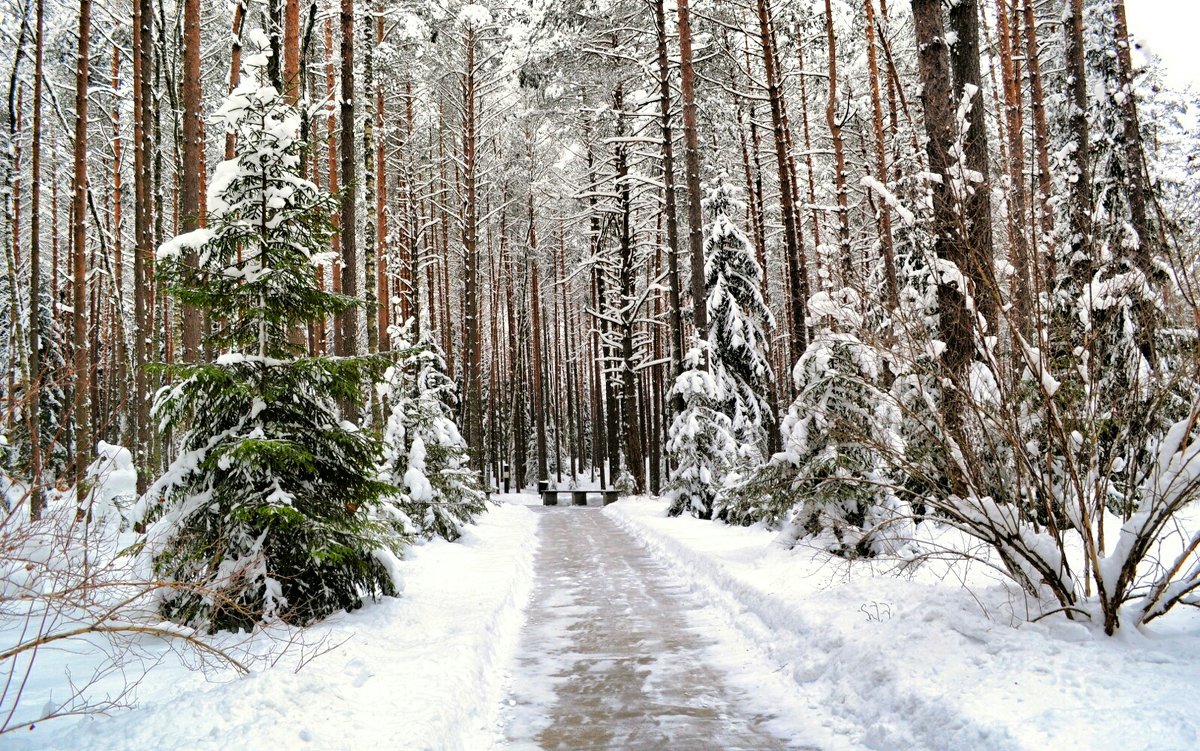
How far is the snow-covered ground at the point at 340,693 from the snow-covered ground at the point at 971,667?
2543 millimetres

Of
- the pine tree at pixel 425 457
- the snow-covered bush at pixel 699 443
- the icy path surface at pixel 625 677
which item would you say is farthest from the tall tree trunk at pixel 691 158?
the icy path surface at pixel 625 677

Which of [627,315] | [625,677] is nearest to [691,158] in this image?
[627,315]

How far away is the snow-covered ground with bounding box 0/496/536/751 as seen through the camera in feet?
12.8

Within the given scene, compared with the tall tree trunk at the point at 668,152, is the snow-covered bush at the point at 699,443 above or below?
below

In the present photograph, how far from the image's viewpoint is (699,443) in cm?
1736

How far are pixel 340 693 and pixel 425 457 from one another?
358 inches

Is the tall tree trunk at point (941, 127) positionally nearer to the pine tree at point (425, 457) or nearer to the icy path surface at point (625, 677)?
the icy path surface at point (625, 677)

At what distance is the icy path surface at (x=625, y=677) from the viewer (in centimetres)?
476

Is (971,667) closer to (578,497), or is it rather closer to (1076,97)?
(1076,97)

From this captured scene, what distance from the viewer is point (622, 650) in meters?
6.85

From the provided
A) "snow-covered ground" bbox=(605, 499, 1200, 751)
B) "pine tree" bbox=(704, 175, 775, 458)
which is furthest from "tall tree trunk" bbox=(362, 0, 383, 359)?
"pine tree" bbox=(704, 175, 775, 458)

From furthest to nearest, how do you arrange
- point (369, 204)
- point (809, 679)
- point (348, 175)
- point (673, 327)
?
point (673, 327)
point (369, 204)
point (348, 175)
point (809, 679)

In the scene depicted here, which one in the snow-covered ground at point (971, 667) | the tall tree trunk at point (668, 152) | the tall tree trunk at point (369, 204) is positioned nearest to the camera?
the snow-covered ground at point (971, 667)

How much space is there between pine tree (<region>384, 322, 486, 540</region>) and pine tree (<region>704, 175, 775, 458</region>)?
7.80 m
